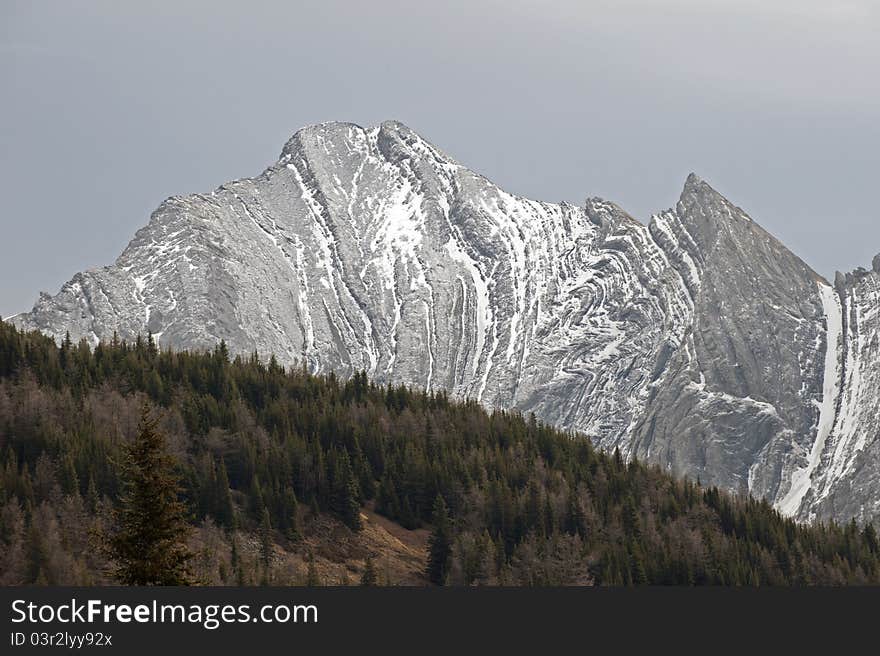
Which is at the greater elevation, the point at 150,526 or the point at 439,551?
the point at 439,551

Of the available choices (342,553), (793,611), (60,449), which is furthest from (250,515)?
(793,611)

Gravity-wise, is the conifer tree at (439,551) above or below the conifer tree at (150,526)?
above

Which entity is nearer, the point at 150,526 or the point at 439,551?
the point at 150,526

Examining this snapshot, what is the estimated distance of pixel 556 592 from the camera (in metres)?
72.4

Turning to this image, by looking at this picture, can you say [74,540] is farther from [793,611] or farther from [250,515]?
[793,611]

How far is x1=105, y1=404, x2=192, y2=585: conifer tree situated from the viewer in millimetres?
70562

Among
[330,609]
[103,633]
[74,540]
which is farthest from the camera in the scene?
[74,540]

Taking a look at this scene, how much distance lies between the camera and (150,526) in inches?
2813

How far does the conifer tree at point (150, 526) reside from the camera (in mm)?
70562

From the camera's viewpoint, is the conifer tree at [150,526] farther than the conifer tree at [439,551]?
No

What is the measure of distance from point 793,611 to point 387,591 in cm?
2473

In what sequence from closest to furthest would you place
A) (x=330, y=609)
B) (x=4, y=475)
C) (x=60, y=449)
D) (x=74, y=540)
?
(x=330, y=609)
(x=74, y=540)
(x=4, y=475)
(x=60, y=449)

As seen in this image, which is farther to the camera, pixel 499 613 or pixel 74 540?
pixel 74 540

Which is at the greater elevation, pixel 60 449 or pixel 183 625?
pixel 60 449
